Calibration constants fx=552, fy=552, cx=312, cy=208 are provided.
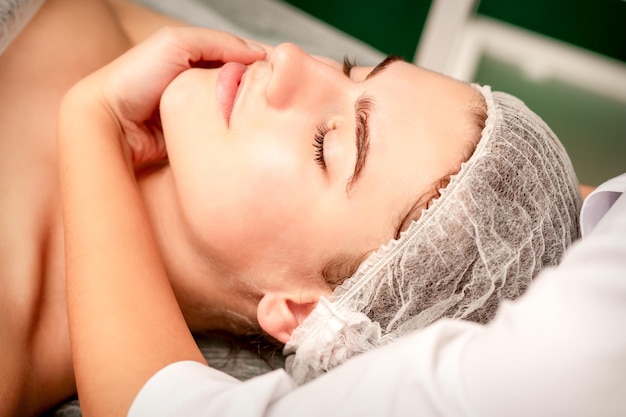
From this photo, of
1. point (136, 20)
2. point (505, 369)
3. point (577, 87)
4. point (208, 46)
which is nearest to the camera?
point (505, 369)

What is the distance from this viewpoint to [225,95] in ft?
3.17

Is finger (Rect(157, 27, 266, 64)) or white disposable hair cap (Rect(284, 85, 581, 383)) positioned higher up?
finger (Rect(157, 27, 266, 64))

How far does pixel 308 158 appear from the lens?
90cm

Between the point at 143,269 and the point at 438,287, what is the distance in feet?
1.50

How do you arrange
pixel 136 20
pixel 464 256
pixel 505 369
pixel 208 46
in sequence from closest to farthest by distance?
pixel 505 369, pixel 464 256, pixel 208 46, pixel 136 20

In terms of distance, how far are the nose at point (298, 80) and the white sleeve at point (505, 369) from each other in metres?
0.46

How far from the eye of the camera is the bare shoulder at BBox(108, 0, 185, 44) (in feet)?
4.68

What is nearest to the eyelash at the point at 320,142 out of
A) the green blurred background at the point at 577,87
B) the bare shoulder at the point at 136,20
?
the bare shoulder at the point at 136,20

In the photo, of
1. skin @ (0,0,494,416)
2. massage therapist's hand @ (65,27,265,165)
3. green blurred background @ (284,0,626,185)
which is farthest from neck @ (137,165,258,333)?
green blurred background @ (284,0,626,185)

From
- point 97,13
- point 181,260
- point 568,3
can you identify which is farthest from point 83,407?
point 568,3

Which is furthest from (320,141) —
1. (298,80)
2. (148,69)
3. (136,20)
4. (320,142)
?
(136,20)

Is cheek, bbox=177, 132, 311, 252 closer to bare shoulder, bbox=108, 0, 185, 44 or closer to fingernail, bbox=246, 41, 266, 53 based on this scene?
fingernail, bbox=246, 41, 266, 53

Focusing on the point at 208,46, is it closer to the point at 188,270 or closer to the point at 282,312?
the point at 188,270

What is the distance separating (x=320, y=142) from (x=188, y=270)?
15.0 inches
